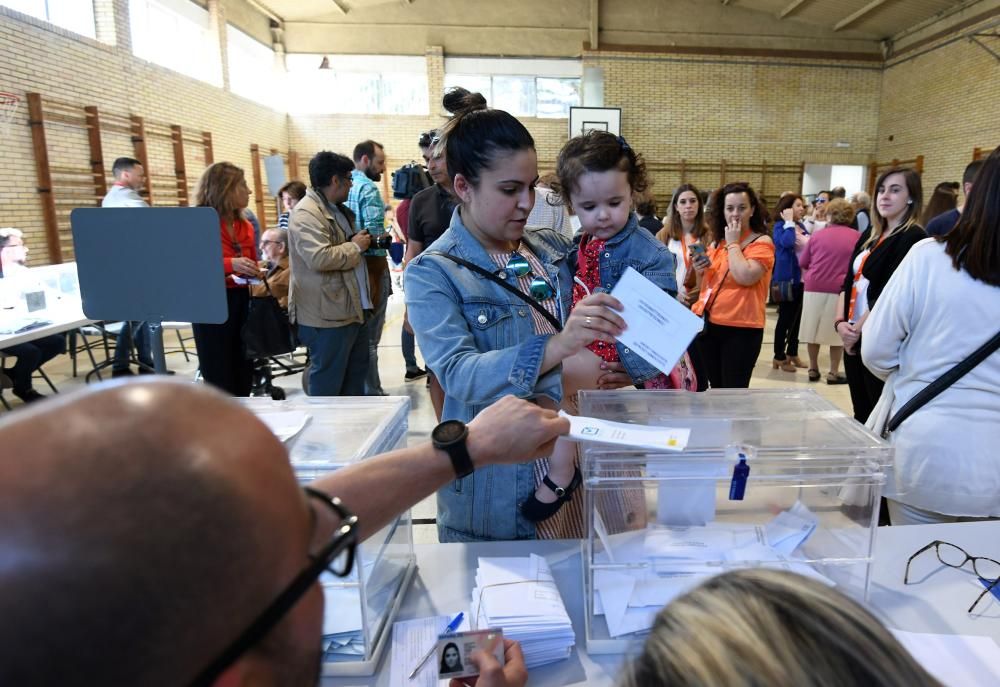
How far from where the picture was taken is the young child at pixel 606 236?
1.68 m

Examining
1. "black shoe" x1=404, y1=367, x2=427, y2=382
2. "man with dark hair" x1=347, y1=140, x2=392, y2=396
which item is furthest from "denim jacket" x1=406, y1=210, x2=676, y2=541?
"black shoe" x1=404, y1=367, x2=427, y2=382

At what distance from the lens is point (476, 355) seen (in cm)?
131

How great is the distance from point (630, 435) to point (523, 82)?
46.4ft

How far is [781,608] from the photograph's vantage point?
1.73 ft

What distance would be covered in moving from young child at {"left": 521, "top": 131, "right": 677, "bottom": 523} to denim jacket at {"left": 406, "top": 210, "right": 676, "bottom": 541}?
24 cm

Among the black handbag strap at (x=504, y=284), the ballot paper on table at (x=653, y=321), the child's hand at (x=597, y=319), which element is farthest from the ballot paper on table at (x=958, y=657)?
the black handbag strap at (x=504, y=284)

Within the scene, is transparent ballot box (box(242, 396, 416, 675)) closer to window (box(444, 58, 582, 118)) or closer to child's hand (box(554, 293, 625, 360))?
→ child's hand (box(554, 293, 625, 360))

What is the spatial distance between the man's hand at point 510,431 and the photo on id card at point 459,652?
0.92 ft

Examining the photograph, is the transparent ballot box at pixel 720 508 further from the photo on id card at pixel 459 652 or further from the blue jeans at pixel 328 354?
the blue jeans at pixel 328 354

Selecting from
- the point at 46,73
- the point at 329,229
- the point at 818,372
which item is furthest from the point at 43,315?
the point at 818,372

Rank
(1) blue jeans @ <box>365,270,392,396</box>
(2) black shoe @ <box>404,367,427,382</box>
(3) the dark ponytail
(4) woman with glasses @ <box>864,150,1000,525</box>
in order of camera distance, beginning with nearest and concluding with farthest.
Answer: (3) the dark ponytail < (4) woman with glasses @ <box>864,150,1000,525</box> < (1) blue jeans @ <box>365,270,392,396</box> < (2) black shoe @ <box>404,367,427,382</box>

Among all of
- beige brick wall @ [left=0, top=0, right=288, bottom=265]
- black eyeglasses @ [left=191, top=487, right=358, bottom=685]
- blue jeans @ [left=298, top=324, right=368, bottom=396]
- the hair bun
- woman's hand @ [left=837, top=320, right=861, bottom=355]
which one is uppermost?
beige brick wall @ [left=0, top=0, right=288, bottom=265]

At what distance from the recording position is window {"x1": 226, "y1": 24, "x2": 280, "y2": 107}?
1195 centimetres

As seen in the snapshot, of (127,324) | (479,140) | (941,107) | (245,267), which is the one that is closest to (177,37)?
(127,324)
